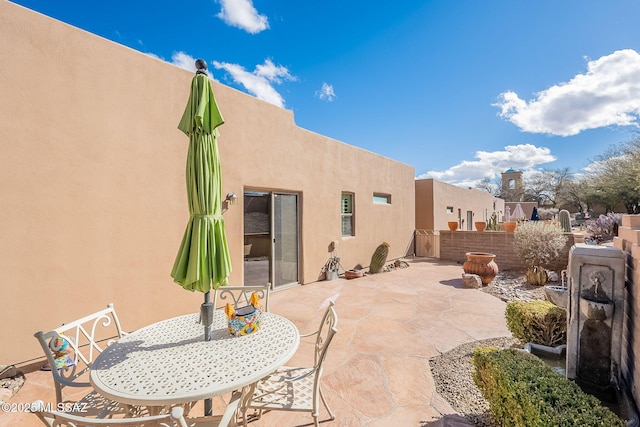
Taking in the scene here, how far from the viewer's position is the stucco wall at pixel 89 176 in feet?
10.1

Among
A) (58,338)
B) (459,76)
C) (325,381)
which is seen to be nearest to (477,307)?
(325,381)

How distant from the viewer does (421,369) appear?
117 inches

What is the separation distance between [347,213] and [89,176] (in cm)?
637

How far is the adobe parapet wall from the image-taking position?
7.84m

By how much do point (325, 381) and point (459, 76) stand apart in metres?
10.6

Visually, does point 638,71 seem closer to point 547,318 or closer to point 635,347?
point 547,318

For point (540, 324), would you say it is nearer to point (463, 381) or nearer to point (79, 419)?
point (463, 381)

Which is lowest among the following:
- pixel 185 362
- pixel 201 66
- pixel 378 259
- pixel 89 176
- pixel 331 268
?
pixel 331 268

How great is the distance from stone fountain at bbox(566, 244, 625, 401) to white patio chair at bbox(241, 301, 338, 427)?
2.18 m

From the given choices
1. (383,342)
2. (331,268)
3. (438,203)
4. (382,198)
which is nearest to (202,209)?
(383,342)

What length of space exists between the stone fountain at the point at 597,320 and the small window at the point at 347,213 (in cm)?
620

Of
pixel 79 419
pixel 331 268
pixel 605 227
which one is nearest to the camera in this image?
pixel 79 419

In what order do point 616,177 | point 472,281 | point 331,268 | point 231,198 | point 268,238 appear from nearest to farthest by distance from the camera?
point 231,198
point 268,238
point 472,281
point 331,268
point 616,177

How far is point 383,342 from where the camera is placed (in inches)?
143
